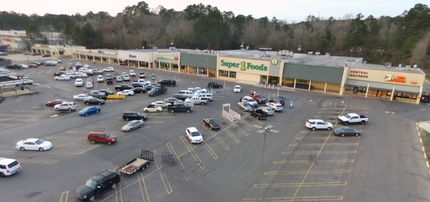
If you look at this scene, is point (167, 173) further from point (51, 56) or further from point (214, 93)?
point (51, 56)

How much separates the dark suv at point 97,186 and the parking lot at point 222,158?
1.80 feet

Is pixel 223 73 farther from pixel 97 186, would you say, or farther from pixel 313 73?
pixel 97 186

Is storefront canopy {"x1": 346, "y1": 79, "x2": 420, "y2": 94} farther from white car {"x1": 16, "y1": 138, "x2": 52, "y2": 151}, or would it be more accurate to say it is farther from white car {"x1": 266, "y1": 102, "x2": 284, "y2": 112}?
white car {"x1": 16, "y1": 138, "x2": 52, "y2": 151}

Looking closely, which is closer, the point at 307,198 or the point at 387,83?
the point at 307,198

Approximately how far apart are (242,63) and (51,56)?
3326 inches

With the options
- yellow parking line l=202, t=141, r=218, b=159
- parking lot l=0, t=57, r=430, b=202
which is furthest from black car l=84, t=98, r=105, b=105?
yellow parking line l=202, t=141, r=218, b=159

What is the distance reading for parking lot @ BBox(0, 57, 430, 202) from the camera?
19.9m

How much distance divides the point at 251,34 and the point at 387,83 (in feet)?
279

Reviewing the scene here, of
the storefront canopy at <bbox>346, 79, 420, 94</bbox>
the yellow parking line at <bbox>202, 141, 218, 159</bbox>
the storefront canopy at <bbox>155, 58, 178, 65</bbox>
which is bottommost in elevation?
the yellow parking line at <bbox>202, 141, 218, 159</bbox>

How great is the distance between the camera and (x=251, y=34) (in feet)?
417

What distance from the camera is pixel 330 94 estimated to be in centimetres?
5250

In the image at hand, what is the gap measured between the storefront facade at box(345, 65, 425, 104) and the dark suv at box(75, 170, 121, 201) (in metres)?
48.3

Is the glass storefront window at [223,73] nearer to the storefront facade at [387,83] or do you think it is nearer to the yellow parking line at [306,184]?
the storefront facade at [387,83]

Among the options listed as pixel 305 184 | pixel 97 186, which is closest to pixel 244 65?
pixel 305 184
